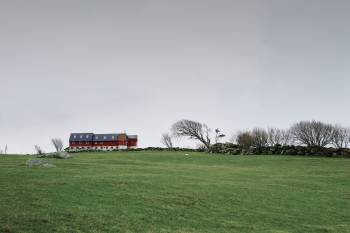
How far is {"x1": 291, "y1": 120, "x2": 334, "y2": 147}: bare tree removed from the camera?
110 metres

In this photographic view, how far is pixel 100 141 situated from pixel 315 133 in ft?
230

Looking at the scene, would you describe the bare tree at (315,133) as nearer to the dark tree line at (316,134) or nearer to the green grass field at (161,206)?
the dark tree line at (316,134)

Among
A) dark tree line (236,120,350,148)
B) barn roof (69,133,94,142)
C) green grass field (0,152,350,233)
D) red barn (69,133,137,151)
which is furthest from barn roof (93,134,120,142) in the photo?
green grass field (0,152,350,233)

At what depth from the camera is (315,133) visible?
110938mm

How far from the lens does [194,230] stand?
44.1ft

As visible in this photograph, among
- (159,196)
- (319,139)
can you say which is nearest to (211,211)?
(159,196)

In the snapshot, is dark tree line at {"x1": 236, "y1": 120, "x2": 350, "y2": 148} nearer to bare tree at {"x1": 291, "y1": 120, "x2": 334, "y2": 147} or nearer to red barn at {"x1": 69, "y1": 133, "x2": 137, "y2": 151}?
bare tree at {"x1": 291, "y1": 120, "x2": 334, "y2": 147}

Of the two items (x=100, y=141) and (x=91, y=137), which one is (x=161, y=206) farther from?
(x=91, y=137)

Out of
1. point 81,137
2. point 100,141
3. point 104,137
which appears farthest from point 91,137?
point 104,137

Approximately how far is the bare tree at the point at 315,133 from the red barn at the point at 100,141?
5558 centimetres

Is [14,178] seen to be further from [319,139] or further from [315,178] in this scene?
[319,139]

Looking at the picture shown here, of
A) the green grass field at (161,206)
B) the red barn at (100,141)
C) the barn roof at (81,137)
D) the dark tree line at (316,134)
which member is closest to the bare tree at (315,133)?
the dark tree line at (316,134)

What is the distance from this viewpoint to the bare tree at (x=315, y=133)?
110 meters

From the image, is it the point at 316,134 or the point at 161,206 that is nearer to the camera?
the point at 161,206
